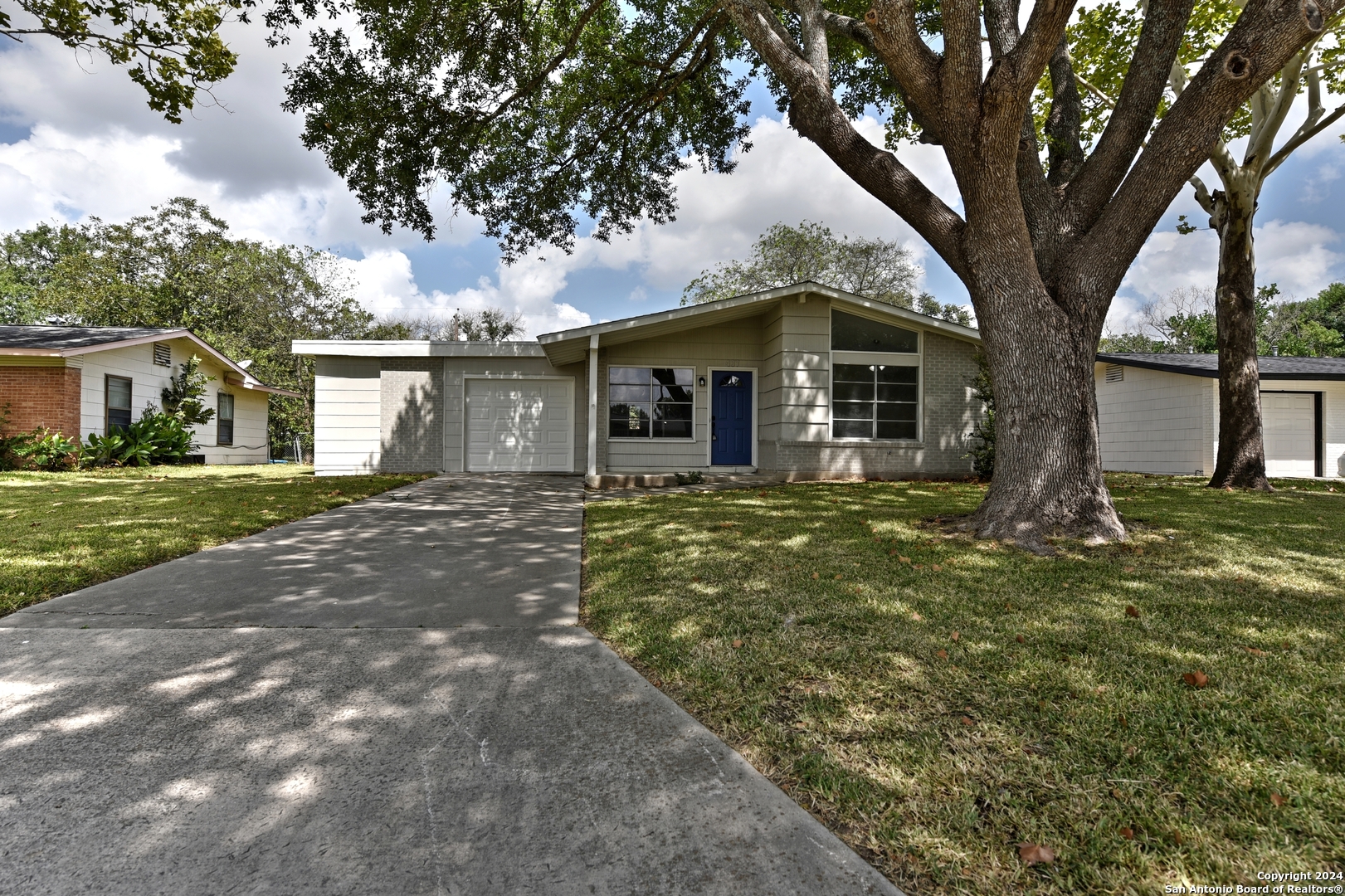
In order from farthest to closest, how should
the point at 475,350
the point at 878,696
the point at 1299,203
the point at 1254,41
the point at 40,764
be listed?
the point at 1299,203 < the point at 475,350 < the point at 1254,41 < the point at 878,696 < the point at 40,764

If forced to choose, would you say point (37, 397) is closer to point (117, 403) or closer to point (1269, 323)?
point (117, 403)

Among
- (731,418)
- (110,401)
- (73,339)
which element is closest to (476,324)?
(110,401)

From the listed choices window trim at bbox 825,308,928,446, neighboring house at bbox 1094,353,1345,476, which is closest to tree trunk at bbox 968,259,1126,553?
window trim at bbox 825,308,928,446

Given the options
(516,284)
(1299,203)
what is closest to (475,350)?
(516,284)

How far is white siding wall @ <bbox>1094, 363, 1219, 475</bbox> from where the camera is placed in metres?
13.4

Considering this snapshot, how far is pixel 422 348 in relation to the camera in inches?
493

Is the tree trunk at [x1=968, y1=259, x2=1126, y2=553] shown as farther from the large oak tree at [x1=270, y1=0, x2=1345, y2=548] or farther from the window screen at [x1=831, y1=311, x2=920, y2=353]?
the window screen at [x1=831, y1=311, x2=920, y2=353]

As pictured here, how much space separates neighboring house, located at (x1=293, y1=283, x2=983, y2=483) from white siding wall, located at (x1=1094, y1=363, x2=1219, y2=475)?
589 cm

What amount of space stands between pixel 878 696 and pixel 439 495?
7725 millimetres

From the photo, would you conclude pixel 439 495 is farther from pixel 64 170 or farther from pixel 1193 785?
Answer: pixel 64 170

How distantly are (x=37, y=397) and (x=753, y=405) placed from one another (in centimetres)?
1570

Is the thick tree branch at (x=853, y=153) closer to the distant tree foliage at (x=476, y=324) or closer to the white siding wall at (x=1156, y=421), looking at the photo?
the white siding wall at (x=1156, y=421)

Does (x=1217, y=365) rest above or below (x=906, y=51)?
below

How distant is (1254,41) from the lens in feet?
14.1
